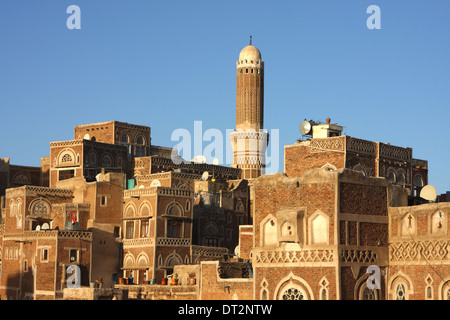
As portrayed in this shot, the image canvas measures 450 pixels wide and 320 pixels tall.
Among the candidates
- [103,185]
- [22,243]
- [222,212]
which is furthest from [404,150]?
[22,243]

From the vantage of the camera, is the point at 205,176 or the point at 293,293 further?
the point at 205,176

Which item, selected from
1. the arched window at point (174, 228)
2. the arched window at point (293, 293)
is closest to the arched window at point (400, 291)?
the arched window at point (293, 293)

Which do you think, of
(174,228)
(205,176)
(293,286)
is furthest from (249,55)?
(293,286)

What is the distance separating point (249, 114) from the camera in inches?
3917

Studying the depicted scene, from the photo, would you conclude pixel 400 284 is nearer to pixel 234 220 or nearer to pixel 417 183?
pixel 417 183

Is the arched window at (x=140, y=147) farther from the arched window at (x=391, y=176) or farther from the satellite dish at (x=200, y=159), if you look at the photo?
the arched window at (x=391, y=176)

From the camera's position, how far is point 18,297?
210ft

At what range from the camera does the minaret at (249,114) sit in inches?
3819

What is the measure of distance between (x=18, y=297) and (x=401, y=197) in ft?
106

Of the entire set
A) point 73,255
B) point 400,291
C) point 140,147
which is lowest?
point 400,291

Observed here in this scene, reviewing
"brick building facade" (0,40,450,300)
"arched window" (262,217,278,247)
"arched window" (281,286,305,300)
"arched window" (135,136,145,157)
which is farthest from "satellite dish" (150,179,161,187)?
"arched window" (281,286,305,300)

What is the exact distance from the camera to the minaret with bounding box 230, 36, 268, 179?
97000 mm

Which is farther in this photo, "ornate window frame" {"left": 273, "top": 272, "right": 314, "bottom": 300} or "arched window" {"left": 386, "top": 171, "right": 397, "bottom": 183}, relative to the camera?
"arched window" {"left": 386, "top": 171, "right": 397, "bottom": 183}

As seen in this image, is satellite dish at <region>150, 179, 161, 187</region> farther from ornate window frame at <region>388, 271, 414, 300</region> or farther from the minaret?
ornate window frame at <region>388, 271, 414, 300</region>
